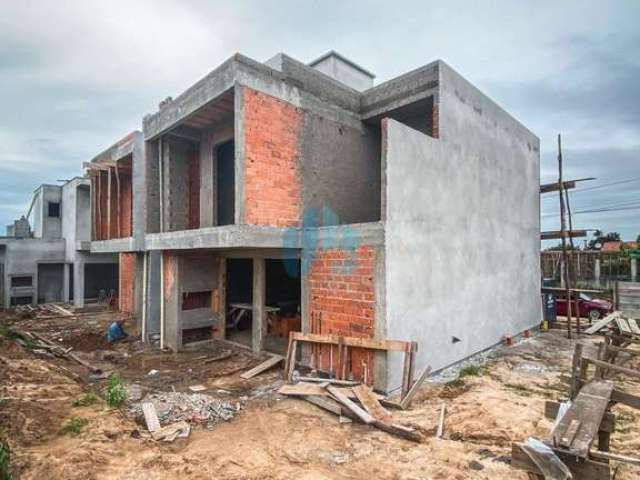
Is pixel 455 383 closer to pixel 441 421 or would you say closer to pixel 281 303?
pixel 441 421

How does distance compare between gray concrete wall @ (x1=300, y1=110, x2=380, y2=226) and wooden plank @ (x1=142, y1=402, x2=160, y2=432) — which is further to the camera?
gray concrete wall @ (x1=300, y1=110, x2=380, y2=226)

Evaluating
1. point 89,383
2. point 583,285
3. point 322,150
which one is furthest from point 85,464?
point 583,285

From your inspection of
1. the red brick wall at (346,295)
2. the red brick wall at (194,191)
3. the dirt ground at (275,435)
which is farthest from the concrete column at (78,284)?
the red brick wall at (346,295)

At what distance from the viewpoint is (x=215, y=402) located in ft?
19.4

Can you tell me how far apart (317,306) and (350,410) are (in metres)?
2.20

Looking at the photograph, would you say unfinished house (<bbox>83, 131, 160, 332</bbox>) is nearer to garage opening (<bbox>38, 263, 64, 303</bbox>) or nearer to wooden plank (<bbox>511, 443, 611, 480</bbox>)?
garage opening (<bbox>38, 263, 64, 303</bbox>)

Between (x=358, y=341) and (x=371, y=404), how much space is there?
3.58 feet

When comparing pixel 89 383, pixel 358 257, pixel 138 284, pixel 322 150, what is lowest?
pixel 89 383

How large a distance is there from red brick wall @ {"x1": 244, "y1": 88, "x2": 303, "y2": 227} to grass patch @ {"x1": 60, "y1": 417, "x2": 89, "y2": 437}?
375cm

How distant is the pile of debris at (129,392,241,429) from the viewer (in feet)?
17.7

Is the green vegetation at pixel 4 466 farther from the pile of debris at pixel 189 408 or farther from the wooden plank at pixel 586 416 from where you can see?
the wooden plank at pixel 586 416

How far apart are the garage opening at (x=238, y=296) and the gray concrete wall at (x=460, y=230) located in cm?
548

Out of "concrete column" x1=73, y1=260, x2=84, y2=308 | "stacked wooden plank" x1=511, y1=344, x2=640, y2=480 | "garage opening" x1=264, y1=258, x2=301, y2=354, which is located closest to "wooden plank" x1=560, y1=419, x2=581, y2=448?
"stacked wooden plank" x1=511, y1=344, x2=640, y2=480

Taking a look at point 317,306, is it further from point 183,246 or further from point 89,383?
point 89,383
